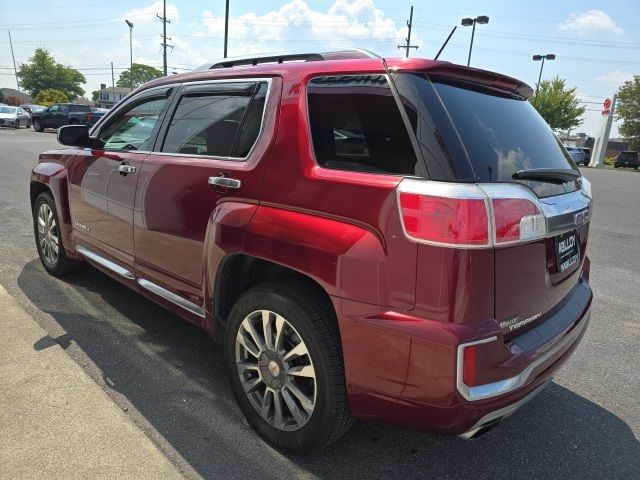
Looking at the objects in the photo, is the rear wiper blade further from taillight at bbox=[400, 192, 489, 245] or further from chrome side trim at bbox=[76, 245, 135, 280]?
chrome side trim at bbox=[76, 245, 135, 280]

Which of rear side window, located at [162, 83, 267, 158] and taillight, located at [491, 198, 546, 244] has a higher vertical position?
rear side window, located at [162, 83, 267, 158]

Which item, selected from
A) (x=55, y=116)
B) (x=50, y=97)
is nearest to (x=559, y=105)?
(x=55, y=116)

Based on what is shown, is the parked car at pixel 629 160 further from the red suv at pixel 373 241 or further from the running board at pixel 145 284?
the running board at pixel 145 284

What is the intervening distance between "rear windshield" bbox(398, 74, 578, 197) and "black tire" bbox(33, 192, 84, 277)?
3.69 m

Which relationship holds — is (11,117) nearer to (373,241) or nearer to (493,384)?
(373,241)

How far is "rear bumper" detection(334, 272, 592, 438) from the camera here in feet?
6.04

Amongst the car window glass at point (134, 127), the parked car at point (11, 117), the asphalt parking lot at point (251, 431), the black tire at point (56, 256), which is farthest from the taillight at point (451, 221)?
the parked car at point (11, 117)

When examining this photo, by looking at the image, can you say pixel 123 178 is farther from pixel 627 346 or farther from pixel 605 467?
pixel 627 346

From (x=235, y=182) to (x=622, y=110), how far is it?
63847 millimetres

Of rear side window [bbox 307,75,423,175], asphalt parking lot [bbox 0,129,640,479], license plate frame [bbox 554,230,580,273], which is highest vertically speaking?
rear side window [bbox 307,75,423,175]

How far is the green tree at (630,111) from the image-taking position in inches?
2103

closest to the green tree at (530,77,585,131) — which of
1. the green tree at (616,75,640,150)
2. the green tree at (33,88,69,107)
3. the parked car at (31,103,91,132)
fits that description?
the green tree at (616,75,640,150)

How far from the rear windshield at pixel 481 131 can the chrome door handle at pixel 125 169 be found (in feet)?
6.81

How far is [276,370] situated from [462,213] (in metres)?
1.23
